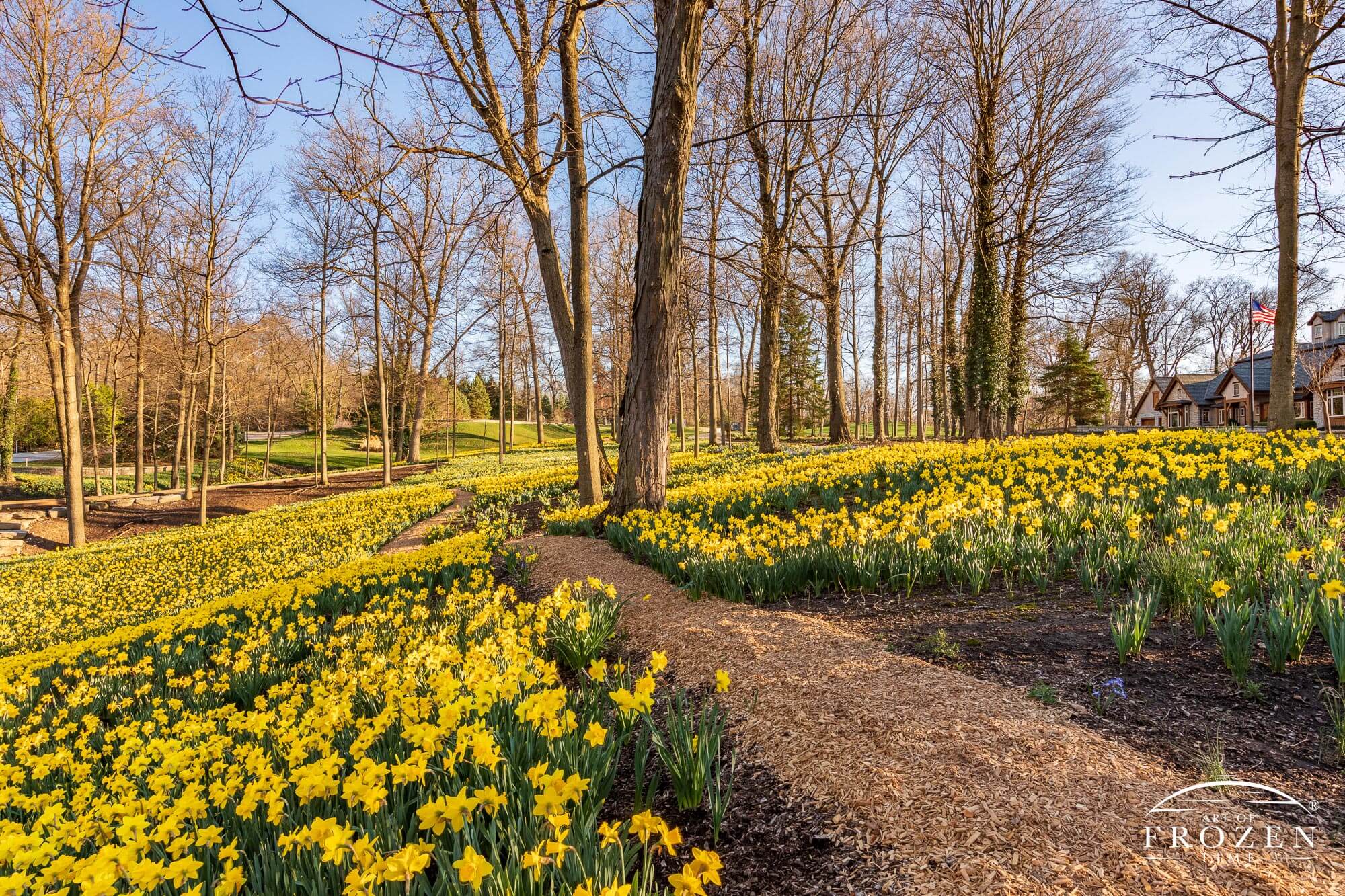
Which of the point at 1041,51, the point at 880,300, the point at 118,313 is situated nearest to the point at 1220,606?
the point at 880,300

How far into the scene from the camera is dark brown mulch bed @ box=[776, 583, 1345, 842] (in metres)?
2.02

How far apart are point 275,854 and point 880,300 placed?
62.1ft

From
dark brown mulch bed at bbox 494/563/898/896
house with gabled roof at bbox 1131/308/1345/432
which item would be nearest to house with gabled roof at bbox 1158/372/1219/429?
house with gabled roof at bbox 1131/308/1345/432

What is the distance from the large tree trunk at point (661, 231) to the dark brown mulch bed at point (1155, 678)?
371 centimetres

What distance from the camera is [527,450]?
34.1 meters

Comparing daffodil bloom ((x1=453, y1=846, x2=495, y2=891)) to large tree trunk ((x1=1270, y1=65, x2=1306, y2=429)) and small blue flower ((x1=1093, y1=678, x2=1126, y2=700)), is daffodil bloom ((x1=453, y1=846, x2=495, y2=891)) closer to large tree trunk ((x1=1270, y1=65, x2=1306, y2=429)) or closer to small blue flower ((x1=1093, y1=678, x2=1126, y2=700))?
small blue flower ((x1=1093, y1=678, x2=1126, y2=700))

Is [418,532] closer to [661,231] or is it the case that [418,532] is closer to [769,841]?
[661,231]

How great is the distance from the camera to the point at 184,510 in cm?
1781

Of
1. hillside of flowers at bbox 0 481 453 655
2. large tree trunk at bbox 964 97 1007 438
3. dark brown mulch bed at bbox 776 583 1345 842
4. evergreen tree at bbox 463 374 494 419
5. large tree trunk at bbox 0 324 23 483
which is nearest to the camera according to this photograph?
dark brown mulch bed at bbox 776 583 1345 842

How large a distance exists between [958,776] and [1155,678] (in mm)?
1283

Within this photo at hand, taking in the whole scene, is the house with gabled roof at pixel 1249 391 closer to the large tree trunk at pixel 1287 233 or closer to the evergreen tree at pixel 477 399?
the large tree trunk at pixel 1287 233

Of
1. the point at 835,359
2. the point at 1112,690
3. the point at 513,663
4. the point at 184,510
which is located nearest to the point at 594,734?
the point at 513,663

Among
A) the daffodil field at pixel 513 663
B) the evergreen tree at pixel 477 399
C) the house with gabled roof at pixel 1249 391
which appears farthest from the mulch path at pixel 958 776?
the evergreen tree at pixel 477 399

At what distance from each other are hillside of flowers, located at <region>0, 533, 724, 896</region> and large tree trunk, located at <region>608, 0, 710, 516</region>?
9.71ft
